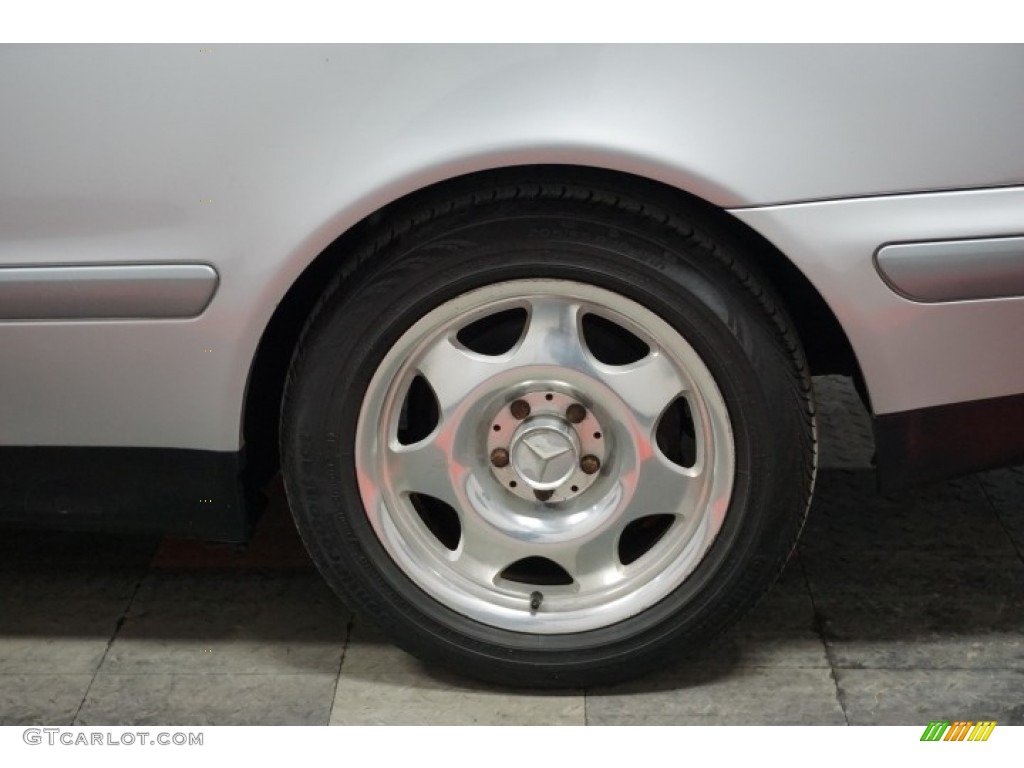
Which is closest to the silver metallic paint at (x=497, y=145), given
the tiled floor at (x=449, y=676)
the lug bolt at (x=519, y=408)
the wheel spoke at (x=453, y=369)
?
the wheel spoke at (x=453, y=369)

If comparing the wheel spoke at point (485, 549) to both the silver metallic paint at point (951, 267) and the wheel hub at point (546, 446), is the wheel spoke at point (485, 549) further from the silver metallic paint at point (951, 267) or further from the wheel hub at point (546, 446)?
the silver metallic paint at point (951, 267)

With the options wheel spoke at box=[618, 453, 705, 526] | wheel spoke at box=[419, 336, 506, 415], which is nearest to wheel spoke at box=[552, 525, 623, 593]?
wheel spoke at box=[618, 453, 705, 526]

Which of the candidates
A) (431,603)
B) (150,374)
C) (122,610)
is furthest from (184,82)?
(122,610)

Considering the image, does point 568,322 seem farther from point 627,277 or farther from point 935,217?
point 935,217

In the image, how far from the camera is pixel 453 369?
2.06 m

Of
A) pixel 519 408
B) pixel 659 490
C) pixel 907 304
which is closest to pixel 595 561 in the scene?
pixel 659 490

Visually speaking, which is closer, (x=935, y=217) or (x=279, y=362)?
(x=935, y=217)

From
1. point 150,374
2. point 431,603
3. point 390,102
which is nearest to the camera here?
point 390,102

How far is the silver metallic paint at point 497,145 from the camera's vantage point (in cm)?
184

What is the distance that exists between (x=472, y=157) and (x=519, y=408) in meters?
0.41

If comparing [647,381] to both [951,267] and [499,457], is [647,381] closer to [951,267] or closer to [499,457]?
[499,457]

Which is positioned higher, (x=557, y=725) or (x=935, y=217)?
(x=935, y=217)

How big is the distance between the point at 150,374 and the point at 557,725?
0.81 meters

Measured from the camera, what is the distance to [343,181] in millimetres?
1878
